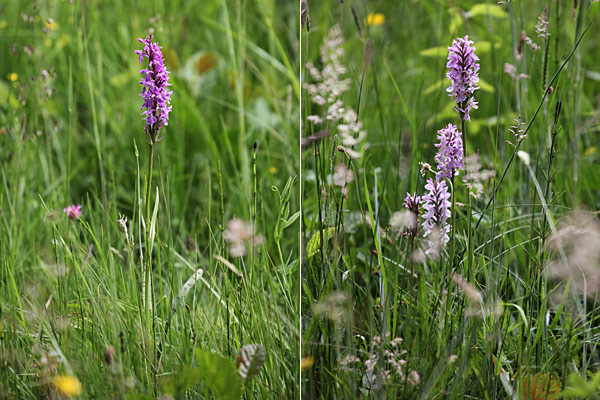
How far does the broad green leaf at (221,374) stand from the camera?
96cm

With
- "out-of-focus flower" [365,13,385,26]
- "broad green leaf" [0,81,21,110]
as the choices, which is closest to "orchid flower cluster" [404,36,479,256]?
"out-of-focus flower" [365,13,385,26]

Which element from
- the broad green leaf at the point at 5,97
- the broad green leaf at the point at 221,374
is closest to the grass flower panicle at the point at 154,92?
the broad green leaf at the point at 221,374

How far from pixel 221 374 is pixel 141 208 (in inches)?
12.3

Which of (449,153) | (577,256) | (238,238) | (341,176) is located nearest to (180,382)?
(238,238)

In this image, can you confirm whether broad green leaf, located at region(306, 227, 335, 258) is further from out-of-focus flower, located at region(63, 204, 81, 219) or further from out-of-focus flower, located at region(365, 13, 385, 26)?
out-of-focus flower, located at region(365, 13, 385, 26)

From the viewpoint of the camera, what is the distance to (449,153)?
1050mm

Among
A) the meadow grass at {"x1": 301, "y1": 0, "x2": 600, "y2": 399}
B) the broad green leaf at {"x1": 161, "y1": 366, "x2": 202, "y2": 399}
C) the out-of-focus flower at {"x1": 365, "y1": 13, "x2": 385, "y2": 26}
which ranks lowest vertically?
the broad green leaf at {"x1": 161, "y1": 366, "x2": 202, "y2": 399}

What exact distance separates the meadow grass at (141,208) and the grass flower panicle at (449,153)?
0.24 m

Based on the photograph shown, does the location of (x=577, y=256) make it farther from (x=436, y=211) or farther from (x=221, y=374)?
(x=221, y=374)

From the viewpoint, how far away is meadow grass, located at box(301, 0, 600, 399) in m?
1.04

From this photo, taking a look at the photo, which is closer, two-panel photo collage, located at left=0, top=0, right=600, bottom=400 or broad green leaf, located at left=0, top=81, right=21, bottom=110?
two-panel photo collage, located at left=0, top=0, right=600, bottom=400

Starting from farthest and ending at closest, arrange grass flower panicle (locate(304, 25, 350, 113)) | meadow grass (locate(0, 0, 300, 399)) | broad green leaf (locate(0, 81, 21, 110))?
broad green leaf (locate(0, 81, 21, 110)), grass flower panicle (locate(304, 25, 350, 113)), meadow grass (locate(0, 0, 300, 399))

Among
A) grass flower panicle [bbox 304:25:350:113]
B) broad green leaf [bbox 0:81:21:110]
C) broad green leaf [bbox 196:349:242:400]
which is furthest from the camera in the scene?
broad green leaf [bbox 0:81:21:110]

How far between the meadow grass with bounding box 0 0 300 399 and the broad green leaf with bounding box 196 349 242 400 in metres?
0.02
